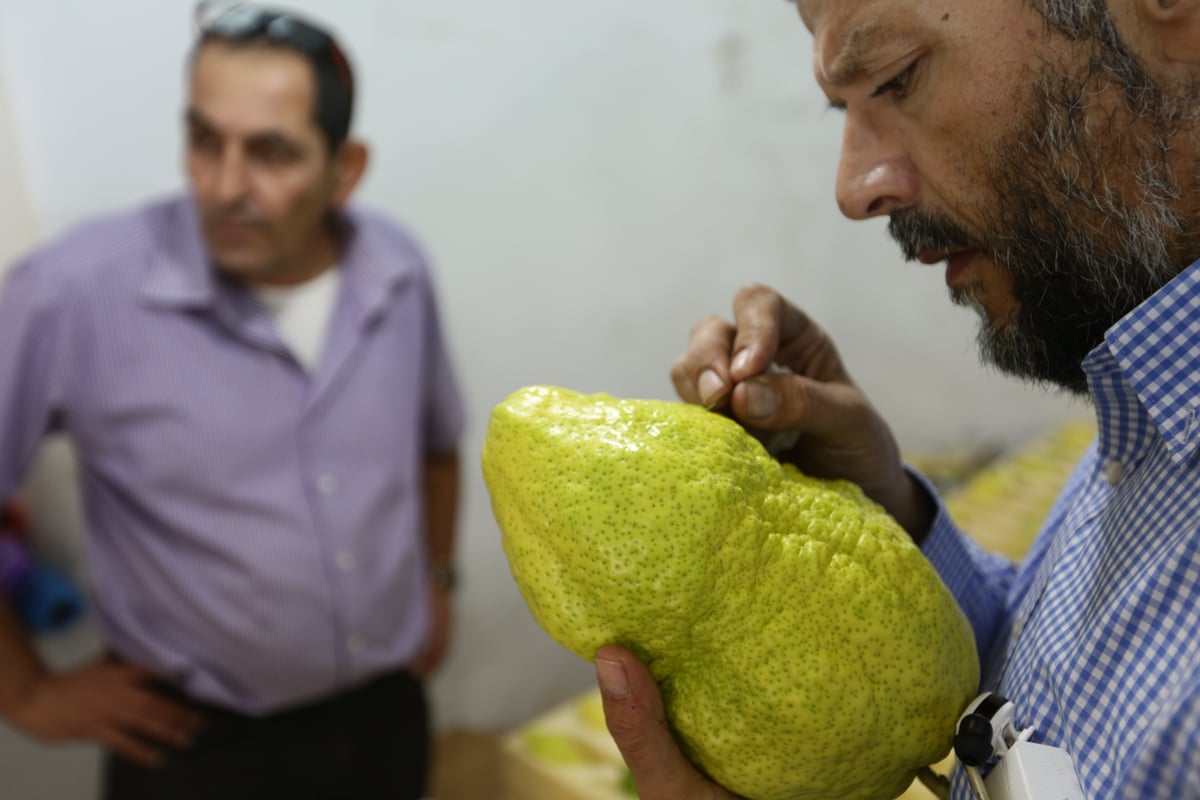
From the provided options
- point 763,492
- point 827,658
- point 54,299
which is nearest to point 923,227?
point 763,492

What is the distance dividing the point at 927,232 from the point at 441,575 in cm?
220

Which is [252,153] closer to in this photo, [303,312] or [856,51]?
[303,312]

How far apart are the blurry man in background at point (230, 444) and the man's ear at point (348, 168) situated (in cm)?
7

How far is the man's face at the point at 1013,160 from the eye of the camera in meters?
0.95

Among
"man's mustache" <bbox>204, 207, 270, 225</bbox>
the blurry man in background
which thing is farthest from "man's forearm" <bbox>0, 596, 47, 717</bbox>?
"man's mustache" <bbox>204, 207, 270, 225</bbox>

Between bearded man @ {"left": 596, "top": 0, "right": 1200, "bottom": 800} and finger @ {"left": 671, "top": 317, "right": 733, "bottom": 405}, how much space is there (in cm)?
1

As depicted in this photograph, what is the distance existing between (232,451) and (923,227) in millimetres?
1723

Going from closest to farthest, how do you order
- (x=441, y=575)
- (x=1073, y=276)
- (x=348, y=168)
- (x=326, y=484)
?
1. (x=1073, y=276)
2. (x=326, y=484)
3. (x=348, y=168)
4. (x=441, y=575)

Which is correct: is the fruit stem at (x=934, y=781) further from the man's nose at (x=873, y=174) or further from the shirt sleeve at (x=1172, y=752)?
the man's nose at (x=873, y=174)

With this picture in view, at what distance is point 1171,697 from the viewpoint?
2.71ft

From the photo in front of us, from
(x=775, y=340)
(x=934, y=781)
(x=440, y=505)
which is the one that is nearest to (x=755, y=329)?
(x=775, y=340)

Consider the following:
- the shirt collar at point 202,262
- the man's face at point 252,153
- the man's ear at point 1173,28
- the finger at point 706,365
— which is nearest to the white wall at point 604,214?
the shirt collar at point 202,262

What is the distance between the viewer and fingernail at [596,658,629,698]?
96cm

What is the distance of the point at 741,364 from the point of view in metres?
1.16
